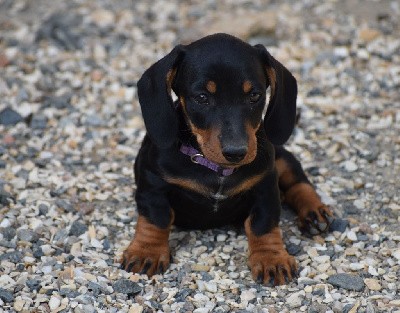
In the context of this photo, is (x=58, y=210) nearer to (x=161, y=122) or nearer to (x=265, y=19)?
(x=161, y=122)

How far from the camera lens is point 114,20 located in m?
10.5

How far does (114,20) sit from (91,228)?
461 cm

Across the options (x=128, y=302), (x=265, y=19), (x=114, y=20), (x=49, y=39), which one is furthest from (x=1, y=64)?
(x=128, y=302)

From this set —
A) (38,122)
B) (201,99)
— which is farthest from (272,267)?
(38,122)

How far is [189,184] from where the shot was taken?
5812 mm

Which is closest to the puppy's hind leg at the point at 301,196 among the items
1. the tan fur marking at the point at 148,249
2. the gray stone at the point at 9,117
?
the tan fur marking at the point at 148,249

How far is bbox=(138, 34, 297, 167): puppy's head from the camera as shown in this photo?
5348 mm

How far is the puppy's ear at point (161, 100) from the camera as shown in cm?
557

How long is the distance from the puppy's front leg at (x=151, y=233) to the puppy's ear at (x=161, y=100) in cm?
41

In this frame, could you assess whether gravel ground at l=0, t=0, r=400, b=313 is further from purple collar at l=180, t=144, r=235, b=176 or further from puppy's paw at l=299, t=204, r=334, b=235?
purple collar at l=180, t=144, r=235, b=176

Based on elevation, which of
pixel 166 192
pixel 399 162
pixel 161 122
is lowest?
pixel 399 162

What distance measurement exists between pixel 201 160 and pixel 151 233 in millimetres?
686

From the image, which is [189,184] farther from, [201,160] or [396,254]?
[396,254]

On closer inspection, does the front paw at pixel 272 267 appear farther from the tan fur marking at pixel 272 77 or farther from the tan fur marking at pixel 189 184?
the tan fur marking at pixel 272 77
